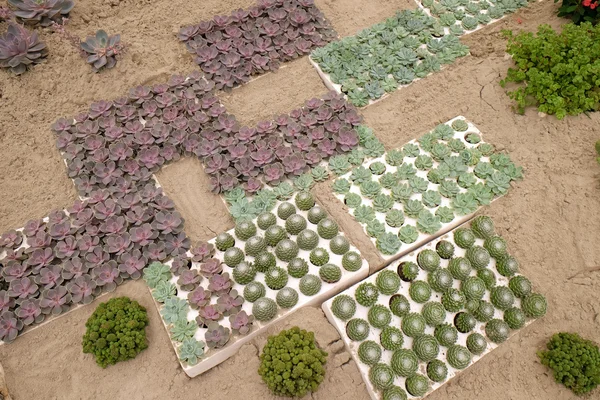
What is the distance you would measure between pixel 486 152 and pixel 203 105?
9.60ft

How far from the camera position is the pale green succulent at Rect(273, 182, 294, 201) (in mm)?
4238

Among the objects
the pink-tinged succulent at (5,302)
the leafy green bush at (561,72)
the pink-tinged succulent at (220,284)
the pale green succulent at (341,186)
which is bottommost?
the pink-tinged succulent at (5,302)

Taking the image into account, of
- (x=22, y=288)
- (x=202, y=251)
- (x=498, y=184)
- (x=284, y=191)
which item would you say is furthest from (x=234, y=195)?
(x=498, y=184)

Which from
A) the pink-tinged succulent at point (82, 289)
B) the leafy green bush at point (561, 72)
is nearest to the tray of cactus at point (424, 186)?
the leafy green bush at point (561, 72)

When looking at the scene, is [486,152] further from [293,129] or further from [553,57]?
[293,129]

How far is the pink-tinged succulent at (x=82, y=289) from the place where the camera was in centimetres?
377

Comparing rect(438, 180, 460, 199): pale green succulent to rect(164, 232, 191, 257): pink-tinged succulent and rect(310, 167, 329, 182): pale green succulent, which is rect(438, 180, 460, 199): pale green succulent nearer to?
rect(310, 167, 329, 182): pale green succulent

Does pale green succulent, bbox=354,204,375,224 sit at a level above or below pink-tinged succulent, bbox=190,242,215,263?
above

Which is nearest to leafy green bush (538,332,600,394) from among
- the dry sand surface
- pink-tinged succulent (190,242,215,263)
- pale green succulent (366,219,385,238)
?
the dry sand surface

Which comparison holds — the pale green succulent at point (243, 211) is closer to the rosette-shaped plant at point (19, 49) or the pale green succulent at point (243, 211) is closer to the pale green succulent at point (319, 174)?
the pale green succulent at point (319, 174)

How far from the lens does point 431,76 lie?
16.8 feet

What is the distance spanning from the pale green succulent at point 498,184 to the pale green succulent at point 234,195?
2308mm

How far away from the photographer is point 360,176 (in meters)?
4.29

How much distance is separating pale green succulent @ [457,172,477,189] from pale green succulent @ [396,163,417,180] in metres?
0.44
